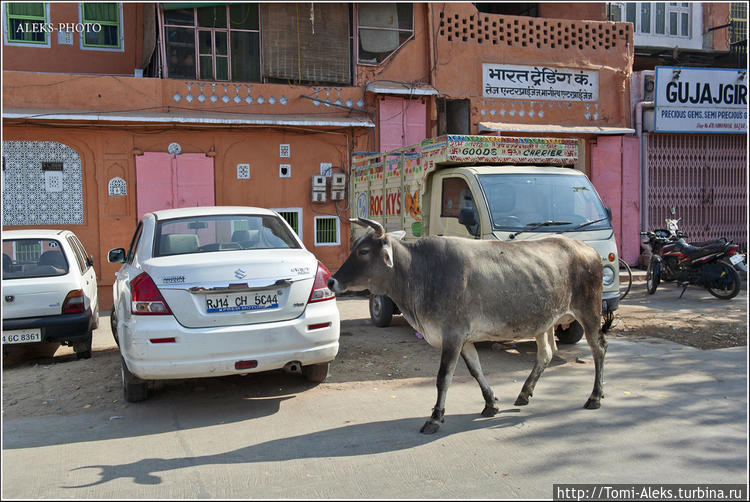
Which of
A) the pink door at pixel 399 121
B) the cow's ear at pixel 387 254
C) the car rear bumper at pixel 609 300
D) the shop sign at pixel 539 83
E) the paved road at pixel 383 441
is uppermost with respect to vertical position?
the shop sign at pixel 539 83

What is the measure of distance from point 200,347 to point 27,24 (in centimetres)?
1300

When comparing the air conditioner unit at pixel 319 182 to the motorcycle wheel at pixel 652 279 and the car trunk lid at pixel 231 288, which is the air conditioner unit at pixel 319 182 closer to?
the motorcycle wheel at pixel 652 279

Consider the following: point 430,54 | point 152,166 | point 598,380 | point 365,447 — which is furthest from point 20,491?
point 430,54

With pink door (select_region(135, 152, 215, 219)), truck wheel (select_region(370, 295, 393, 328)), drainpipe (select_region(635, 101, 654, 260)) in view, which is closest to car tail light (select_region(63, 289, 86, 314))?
truck wheel (select_region(370, 295, 393, 328))

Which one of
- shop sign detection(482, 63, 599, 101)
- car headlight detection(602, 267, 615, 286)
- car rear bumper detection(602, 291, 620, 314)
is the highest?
shop sign detection(482, 63, 599, 101)

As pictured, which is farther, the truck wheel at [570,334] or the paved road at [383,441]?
the truck wheel at [570,334]

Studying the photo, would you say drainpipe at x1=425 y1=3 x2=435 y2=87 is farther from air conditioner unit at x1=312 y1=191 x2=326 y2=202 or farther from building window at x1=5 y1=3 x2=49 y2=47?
building window at x1=5 y1=3 x2=49 y2=47

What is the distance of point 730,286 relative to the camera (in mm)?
11711

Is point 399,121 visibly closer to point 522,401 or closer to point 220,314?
point 522,401

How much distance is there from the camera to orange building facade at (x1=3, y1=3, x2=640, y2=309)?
499 inches

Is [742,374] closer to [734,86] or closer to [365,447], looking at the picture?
[365,447]

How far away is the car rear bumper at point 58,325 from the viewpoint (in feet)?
23.8

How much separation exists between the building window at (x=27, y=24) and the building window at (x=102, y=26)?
816mm

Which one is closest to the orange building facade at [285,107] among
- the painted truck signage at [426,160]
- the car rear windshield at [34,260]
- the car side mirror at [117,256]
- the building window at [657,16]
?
the painted truck signage at [426,160]
